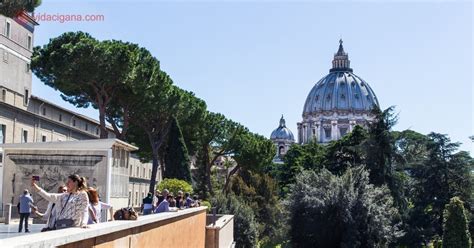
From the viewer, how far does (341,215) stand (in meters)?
28.5

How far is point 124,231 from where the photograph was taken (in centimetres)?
778

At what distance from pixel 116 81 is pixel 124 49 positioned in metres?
1.60

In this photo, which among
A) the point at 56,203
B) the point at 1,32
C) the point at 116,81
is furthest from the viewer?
the point at 1,32

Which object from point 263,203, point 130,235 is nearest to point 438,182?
point 263,203

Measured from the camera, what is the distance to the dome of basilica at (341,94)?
143 m

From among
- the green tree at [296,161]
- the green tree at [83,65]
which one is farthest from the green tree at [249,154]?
the green tree at [83,65]

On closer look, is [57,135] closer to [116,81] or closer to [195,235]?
[116,81]

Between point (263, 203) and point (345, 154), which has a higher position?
point (345, 154)

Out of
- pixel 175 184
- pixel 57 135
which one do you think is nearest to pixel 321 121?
pixel 57 135

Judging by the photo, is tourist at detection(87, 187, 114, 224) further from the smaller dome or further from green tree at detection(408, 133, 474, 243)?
the smaller dome

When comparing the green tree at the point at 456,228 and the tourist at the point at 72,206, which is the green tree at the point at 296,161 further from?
the tourist at the point at 72,206

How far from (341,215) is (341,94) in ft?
383

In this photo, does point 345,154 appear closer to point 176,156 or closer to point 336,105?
point 176,156

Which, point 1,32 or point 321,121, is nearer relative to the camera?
point 1,32
